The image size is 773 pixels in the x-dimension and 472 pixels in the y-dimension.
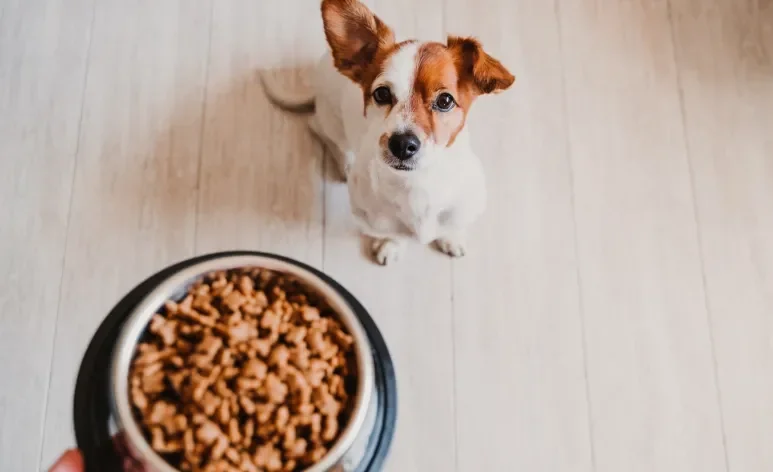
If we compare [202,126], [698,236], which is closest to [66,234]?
[202,126]

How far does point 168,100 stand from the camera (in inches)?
63.1

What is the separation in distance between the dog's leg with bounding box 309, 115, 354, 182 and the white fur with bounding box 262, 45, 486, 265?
3 centimetres

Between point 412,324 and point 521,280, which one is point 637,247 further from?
point 412,324

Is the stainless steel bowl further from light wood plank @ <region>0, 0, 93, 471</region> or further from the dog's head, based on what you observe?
light wood plank @ <region>0, 0, 93, 471</region>

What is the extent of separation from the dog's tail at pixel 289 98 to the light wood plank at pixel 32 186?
1.44 ft

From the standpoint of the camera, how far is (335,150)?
4.98 ft

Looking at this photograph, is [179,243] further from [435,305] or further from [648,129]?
[648,129]

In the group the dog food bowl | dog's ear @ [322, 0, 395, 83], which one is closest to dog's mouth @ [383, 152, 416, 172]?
dog's ear @ [322, 0, 395, 83]

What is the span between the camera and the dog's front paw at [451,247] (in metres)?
1.48

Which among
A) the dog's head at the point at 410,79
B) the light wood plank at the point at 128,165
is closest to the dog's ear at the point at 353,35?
the dog's head at the point at 410,79

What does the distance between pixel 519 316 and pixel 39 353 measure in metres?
0.99

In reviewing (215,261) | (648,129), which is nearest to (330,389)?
(215,261)

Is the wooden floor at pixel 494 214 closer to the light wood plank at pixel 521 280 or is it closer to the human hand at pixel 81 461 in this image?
the light wood plank at pixel 521 280

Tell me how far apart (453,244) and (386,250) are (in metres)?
0.14
